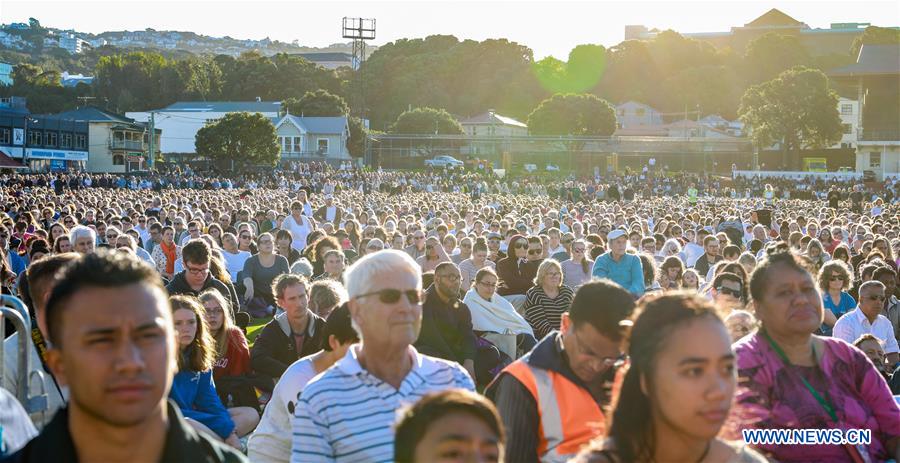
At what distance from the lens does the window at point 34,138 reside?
3246 inches

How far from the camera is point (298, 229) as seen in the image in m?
17.5

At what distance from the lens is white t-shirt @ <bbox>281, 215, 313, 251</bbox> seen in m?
17.2

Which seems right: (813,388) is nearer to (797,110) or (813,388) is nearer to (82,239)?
(82,239)

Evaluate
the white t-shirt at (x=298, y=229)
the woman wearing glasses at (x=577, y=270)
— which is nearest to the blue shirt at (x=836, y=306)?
the woman wearing glasses at (x=577, y=270)

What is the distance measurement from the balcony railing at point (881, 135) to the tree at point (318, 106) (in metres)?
49.2

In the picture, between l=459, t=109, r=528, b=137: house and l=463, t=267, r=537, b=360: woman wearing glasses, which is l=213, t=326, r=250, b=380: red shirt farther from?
l=459, t=109, r=528, b=137: house

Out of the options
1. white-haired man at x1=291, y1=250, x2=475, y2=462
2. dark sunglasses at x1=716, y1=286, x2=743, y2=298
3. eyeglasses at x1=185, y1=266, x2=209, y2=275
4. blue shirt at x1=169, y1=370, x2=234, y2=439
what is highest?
white-haired man at x1=291, y1=250, x2=475, y2=462

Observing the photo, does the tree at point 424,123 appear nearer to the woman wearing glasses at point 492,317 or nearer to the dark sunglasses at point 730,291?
the woman wearing glasses at point 492,317

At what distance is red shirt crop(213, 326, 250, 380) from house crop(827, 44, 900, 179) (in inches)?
2970

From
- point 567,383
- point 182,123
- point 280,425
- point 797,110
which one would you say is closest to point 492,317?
point 280,425

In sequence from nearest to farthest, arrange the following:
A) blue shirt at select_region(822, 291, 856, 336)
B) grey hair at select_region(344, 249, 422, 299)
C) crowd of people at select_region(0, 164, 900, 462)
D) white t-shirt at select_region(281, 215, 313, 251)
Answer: crowd of people at select_region(0, 164, 900, 462) < grey hair at select_region(344, 249, 422, 299) < blue shirt at select_region(822, 291, 856, 336) < white t-shirt at select_region(281, 215, 313, 251)

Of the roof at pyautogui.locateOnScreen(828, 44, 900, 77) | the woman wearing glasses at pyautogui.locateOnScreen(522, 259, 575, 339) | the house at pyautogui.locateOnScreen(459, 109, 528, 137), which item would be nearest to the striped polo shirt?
the woman wearing glasses at pyautogui.locateOnScreen(522, 259, 575, 339)

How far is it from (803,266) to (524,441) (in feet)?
5.09

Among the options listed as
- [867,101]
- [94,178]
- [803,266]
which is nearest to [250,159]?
[94,178]
